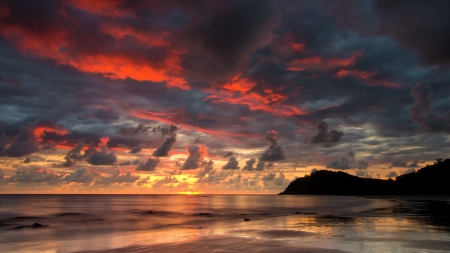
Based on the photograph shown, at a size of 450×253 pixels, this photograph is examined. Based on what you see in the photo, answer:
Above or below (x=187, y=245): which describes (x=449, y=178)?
above

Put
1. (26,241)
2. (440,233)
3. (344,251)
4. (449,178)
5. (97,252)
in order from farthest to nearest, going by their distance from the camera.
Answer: (449,178) < (26,241) < (440,233) < (97,252) < (344,251)

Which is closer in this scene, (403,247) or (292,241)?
(403,247)

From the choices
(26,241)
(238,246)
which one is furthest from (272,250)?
(26,241)

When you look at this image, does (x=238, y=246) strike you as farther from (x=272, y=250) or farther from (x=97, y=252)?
(x=97, y=252)

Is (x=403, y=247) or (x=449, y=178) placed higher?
(x=449, y=178)

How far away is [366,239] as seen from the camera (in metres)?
24.9

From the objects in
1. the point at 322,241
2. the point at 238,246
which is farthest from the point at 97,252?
the point at 322,241

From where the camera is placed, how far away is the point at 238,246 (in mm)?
22797

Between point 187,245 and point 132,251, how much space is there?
4.05 m

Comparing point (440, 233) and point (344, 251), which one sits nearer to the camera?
point (344, 251)

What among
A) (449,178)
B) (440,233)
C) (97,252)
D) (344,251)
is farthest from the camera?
(449,178)

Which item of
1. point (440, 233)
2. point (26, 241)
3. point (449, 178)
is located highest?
point (449, 178)

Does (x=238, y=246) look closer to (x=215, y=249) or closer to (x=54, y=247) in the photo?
(x=215, y=249)

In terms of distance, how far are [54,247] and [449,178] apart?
224 meters
